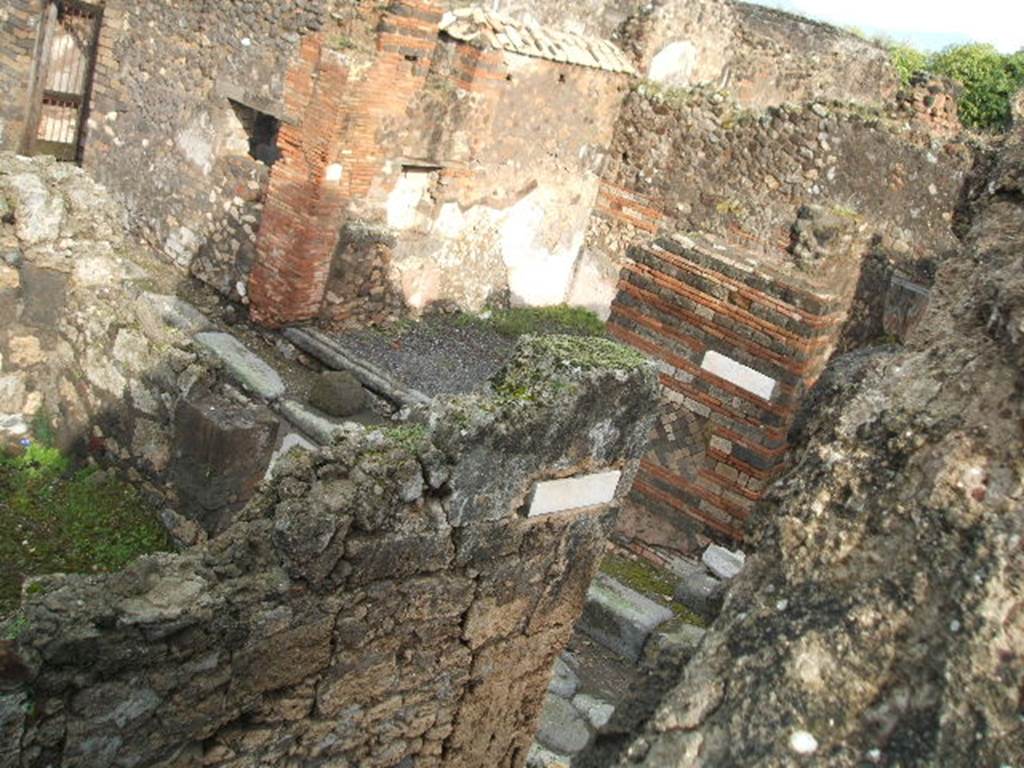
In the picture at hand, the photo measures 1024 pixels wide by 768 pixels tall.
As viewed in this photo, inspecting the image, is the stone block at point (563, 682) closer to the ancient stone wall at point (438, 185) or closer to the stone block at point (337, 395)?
the stone block at point (337, 395)

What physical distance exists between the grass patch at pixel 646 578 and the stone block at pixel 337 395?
2.76m

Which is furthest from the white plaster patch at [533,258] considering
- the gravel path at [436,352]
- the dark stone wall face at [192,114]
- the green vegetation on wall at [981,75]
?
the green vegetation on wall at [981,75]

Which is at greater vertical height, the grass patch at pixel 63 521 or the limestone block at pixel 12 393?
the limestone block at pixel 12 393

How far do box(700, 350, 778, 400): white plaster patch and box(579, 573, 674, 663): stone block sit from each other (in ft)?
5.09

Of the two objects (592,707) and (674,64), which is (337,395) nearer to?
(592,707)

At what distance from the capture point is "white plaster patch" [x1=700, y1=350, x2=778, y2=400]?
624 centimetres

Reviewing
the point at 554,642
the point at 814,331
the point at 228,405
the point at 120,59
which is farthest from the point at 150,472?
the point at 120,59

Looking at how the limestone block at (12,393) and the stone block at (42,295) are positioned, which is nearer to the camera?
the stone block at (42,295)

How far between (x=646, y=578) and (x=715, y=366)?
1.44 meters

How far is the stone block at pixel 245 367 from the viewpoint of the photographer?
7.80m

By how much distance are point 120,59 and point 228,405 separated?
21.1 ft

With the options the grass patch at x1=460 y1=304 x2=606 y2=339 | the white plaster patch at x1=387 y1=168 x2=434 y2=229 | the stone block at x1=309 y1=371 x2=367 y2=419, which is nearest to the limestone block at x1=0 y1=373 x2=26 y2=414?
the stone block at x1=309 y1=371 x2=367 y2=419

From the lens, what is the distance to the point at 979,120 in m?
22.1

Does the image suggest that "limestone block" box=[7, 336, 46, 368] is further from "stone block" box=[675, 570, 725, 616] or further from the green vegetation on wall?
the green vegetation on wall
